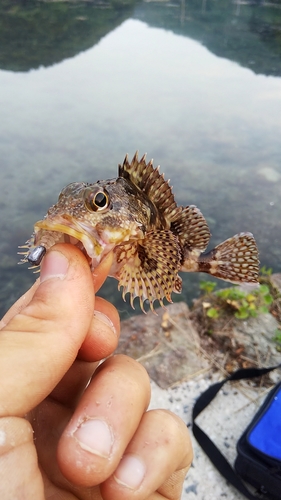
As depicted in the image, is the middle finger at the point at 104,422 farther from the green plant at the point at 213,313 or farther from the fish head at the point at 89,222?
the green plant at the point at 213,313

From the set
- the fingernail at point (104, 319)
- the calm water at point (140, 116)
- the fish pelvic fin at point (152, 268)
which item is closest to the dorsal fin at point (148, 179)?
the fish pelvic fin at point (152, 268)

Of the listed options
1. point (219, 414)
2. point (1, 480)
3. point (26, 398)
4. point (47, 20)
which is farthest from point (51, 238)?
point (47, 20)

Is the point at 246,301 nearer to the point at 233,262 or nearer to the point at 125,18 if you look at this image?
the point at 233,262

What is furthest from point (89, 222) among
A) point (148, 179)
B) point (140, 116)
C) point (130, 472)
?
point (140, 116)

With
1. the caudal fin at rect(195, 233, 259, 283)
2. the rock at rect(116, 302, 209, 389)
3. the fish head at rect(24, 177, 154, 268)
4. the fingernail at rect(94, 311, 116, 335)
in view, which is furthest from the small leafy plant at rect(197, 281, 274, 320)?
the fish head at rect(24, 177, 154, 268)

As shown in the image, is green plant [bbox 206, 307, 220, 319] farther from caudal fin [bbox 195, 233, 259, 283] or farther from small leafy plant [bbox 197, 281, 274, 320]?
caudal fin [bbox 195, 233, 259, 283]

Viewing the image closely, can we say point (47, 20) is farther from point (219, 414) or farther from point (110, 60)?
point (219, 414)
